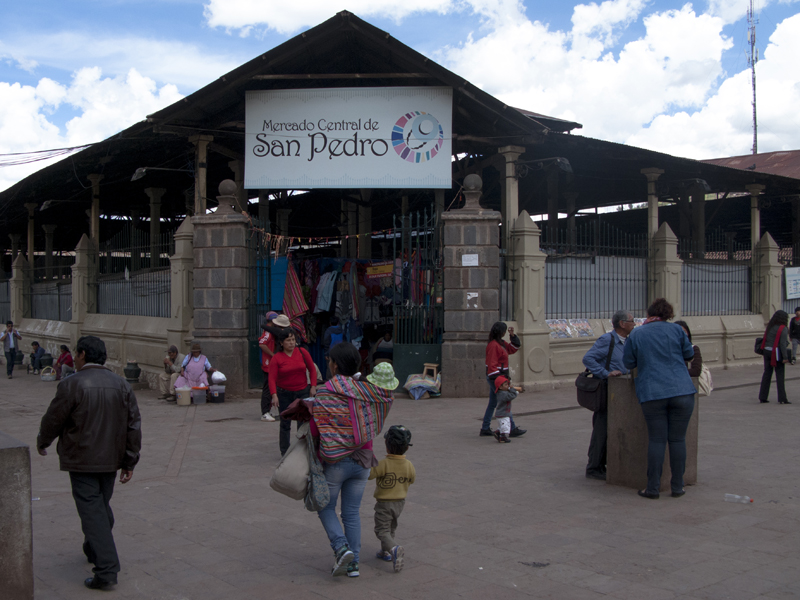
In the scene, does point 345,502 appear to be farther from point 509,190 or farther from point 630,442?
point 509,190

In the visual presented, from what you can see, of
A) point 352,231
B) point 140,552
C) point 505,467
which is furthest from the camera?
point 352,231

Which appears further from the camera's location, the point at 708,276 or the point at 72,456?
the point at 708,276

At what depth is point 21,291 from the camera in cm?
2481

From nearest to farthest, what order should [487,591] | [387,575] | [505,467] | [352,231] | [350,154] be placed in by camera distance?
[487,591]
[387,575]
[505,467]
[350,154]
[352,231]

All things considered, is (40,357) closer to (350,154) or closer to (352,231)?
(352,231)

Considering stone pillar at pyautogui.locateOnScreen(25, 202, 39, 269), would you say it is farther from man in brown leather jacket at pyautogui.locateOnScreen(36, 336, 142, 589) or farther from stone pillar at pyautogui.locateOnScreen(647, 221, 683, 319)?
man in brown leather jacket at pyautogui.locateOnScreen(36, 336, 142, 589)

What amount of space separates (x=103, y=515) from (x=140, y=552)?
28.8 inches

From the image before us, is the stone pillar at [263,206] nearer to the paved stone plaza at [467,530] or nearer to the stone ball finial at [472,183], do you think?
the stone ball finial at [472,183]

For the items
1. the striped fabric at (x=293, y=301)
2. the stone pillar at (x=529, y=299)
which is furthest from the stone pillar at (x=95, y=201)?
the stone pillar at (x=529, y=299)

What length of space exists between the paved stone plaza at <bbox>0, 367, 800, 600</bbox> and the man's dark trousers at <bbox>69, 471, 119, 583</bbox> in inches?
5.7

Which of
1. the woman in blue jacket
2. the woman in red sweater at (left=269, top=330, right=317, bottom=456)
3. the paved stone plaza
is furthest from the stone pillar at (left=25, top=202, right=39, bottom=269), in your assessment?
the woman in blue jacket

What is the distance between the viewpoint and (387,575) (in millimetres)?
4523

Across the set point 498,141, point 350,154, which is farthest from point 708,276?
point 350,154

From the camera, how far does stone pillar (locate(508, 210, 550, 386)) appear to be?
1355cm
